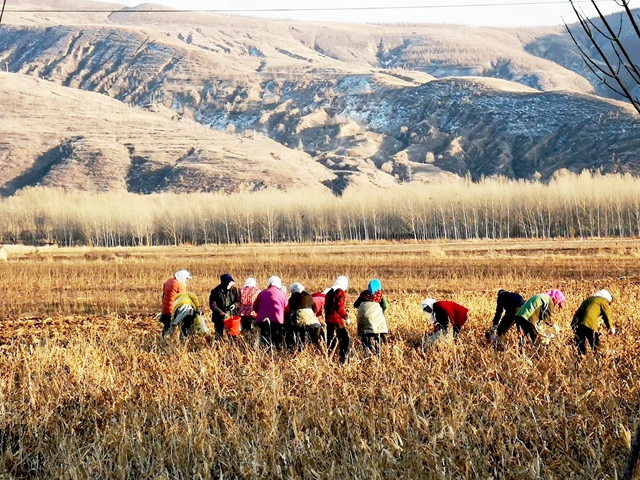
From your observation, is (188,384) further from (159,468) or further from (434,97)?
(434,97)

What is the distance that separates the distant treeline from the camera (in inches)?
3253

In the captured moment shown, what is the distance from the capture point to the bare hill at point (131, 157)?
423ft

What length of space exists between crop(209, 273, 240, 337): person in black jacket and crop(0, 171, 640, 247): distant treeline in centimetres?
6887

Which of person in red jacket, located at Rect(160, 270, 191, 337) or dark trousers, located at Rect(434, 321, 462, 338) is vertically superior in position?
person in red jacket, located at Rect(160, 270, 191, 337)

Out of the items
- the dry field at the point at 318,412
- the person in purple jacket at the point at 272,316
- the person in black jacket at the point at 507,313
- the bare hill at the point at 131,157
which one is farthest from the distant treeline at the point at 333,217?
the dry field at the point at 318,412

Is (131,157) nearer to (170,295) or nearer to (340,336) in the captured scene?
(170,295)

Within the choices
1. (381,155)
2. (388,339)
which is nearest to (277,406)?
(388,339)

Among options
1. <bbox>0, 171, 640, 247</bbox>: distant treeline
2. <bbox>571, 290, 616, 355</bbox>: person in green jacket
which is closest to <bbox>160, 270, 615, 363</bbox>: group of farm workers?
<bbox>571, 290, 616, 355</bbox>: person in green jacket

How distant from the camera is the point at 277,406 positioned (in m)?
8.64

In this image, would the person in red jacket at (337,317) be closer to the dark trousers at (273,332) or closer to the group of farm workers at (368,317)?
the group of farm workers at (368,317)

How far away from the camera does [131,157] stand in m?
138

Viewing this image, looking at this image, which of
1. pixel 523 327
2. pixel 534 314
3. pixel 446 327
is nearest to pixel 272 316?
pixel 446 327

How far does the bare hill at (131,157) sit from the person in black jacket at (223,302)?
109m

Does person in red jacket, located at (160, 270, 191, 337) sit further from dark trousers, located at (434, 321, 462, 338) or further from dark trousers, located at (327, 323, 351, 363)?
dark trousers, located at (434, 321, 462, 338)
